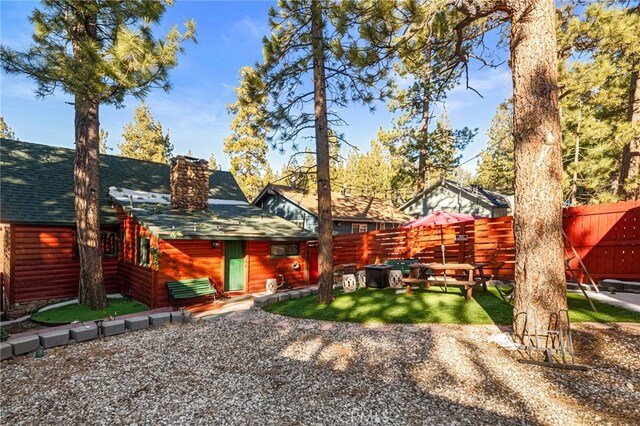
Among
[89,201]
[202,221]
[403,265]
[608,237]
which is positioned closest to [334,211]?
[403,265]

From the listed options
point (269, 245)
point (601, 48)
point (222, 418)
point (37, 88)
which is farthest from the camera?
point (269, 245)

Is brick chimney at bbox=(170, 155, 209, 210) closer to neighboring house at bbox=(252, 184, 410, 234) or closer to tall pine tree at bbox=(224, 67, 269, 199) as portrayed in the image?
neighboring house at bbox=(252, 184, 410, 234)

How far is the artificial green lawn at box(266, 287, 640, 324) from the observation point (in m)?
5.94

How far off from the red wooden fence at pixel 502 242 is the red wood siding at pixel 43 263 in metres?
10.6

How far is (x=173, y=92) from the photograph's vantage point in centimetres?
780

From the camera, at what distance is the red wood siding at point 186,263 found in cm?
942

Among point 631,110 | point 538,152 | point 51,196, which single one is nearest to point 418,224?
point 538,152

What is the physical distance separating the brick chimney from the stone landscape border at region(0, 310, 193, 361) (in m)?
5.50

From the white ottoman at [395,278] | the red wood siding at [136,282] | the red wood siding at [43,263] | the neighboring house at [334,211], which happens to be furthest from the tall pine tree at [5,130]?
the white ottoman at [395,278]

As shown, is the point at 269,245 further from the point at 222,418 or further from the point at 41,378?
the point at 222,418

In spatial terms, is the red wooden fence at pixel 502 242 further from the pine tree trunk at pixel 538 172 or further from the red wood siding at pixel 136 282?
the red wood siding at pixel 136 282

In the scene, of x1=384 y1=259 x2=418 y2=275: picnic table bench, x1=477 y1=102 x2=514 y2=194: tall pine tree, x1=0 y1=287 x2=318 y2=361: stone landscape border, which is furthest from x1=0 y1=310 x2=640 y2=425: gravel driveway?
x1=477 y1=102 x2=514 y2=194: tall pine tree

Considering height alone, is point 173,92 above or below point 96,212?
above

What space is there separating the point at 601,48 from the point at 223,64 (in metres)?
13.8
